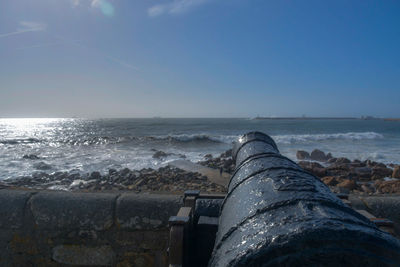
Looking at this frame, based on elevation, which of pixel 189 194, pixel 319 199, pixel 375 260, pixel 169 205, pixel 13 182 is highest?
pixel 319 199

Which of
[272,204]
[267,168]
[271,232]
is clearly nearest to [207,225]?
[267,168]

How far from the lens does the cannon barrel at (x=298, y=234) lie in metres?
0.84

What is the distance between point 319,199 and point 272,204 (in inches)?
7.0

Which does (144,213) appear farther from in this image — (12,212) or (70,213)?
(12,212)

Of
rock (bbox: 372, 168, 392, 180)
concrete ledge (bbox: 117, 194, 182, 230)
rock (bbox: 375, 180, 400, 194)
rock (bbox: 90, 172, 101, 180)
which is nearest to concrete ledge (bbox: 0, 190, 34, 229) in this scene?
concrete ledge (bbox: 117, 194, 182, 230)

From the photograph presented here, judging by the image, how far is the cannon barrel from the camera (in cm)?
84

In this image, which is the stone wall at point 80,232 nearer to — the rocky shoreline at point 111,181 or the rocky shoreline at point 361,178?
the rocky shoreline at point 111,181

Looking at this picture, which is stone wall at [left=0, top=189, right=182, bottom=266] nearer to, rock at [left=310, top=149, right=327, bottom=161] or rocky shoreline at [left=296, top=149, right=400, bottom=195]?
rocky shoreline at [left=296, top=149, right=400, bottom=195]

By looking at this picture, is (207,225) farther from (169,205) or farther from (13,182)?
(13,182)

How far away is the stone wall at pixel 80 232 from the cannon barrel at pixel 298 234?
155 cm

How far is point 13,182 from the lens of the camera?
30.5 ft

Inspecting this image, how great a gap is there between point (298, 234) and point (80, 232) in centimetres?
235

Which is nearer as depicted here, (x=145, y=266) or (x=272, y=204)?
(x=272, y=204)

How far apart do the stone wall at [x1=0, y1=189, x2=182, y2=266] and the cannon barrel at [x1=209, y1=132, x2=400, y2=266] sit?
1.55 metres
